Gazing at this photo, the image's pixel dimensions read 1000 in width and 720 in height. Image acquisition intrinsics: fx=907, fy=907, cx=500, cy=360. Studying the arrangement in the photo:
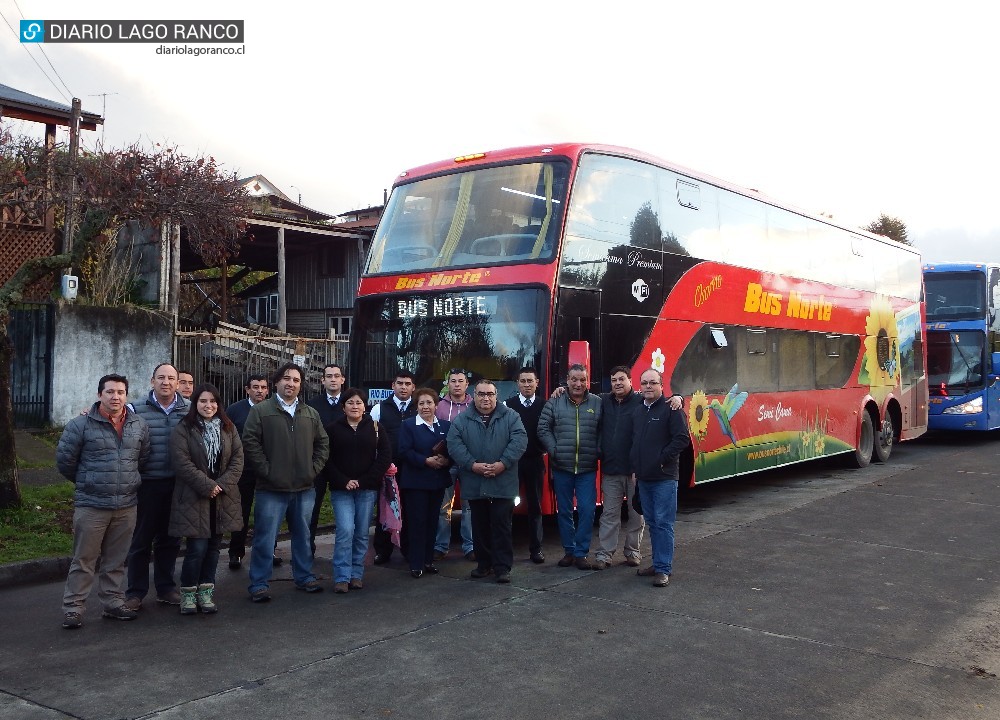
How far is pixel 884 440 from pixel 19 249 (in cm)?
1736

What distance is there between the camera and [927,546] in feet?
30.0

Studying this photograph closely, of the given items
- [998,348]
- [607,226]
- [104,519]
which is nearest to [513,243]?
[607,226]

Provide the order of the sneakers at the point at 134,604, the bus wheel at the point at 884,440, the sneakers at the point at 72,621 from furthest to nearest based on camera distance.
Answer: the bus wheel at the point at 884,440 < the sneakers at the point at 134,604 < the sneakers at the point at 72,621

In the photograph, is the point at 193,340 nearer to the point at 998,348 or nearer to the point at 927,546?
the point at 927,546

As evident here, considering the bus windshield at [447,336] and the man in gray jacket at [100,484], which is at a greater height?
the bus windshield at [447,336]

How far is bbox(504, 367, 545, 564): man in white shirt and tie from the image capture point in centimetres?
840

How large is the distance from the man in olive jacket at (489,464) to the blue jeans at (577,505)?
0.63m

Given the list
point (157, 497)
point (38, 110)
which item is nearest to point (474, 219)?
point (157, 497)

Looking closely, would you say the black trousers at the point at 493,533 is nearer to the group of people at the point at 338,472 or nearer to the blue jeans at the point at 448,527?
the group of people at the point at 338,472

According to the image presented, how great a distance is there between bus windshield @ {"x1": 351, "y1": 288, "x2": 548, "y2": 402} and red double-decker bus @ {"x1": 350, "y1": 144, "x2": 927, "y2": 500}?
16 mm

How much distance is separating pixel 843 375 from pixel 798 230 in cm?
281

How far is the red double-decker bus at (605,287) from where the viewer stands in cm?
902

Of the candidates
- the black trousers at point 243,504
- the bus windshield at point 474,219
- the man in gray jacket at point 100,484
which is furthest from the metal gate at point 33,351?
the man in gray jacket at point 100,484

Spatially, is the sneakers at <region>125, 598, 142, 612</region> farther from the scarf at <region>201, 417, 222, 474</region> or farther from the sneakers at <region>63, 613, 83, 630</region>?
the scarf at <region>201, 417, 222, 474</region>
